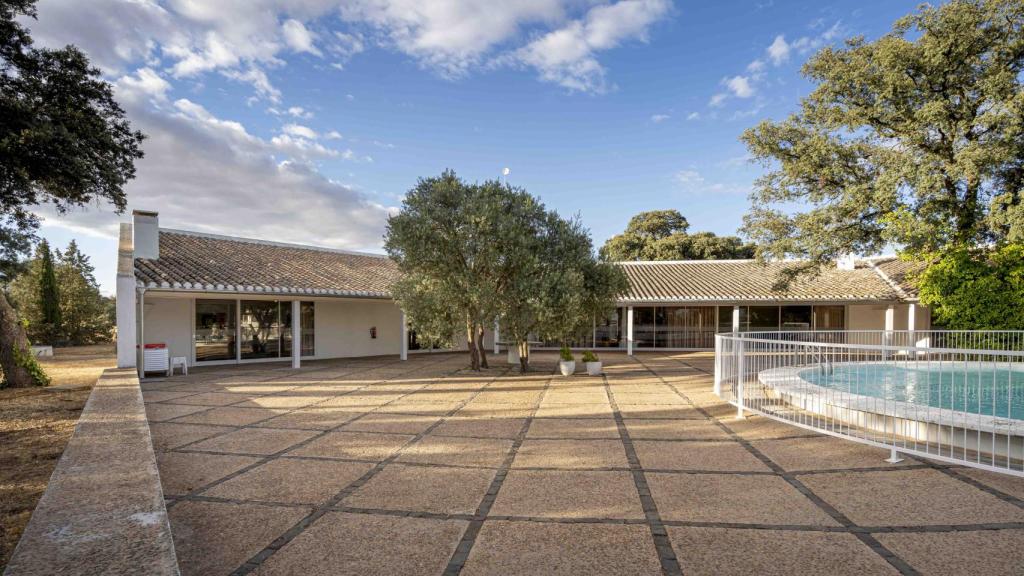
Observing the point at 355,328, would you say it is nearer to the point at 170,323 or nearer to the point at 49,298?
the point at 170,323

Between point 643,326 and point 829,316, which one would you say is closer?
point 829,316

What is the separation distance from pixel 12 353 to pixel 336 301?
9.41 meters

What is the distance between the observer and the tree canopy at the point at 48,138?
9305 mm

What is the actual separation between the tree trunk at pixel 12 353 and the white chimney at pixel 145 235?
3.49 metres

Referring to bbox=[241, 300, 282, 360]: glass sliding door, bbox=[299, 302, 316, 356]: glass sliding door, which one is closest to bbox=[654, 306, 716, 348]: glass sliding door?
bbox=[299, 302, 316, 356]: glass sliding door

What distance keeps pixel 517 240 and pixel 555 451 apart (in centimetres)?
745

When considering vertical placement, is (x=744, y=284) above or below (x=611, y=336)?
above

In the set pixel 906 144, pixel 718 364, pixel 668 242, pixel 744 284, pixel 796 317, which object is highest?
pixel 906 144

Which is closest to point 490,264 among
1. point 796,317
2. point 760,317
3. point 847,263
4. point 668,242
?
point 760,317

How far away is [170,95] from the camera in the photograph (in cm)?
1106

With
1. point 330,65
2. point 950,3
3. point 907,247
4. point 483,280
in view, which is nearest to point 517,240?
point 483,280

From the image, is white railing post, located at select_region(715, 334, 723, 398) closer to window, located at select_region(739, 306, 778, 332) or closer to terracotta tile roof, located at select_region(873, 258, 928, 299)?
terracotta tile roof, located at select_region(873, 258, 928, 299)

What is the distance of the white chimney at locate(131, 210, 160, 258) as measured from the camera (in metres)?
14.6

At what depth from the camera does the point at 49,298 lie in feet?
82.2
